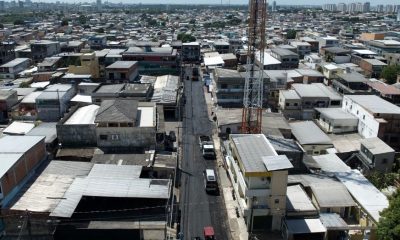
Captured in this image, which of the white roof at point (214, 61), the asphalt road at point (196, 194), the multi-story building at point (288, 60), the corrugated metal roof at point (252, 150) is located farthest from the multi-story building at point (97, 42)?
the corrugated metal roof at point (252, 150)

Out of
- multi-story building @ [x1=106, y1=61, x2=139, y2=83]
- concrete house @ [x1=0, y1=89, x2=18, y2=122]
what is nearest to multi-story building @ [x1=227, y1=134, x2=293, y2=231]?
Answer: concrete house @ [x1=0, y1=89, x2=18, y2=122]

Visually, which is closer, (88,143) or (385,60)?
(88,143)

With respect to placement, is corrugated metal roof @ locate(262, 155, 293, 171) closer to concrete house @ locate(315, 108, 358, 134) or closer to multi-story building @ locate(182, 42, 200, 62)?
concrete house @ locate(315, 108, 358, 134)

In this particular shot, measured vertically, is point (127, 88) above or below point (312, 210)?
above

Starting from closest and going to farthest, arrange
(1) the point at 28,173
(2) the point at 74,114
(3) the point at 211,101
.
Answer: (1) the point at 28,173 → (2) the point at 74,114 → (3) the point at 211,101

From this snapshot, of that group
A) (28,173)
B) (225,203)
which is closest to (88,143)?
(28,173)

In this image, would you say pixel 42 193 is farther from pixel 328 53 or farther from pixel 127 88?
pixel 328 53

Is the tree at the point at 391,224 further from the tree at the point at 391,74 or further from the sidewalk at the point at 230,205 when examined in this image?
the tree at the point at 391,74
